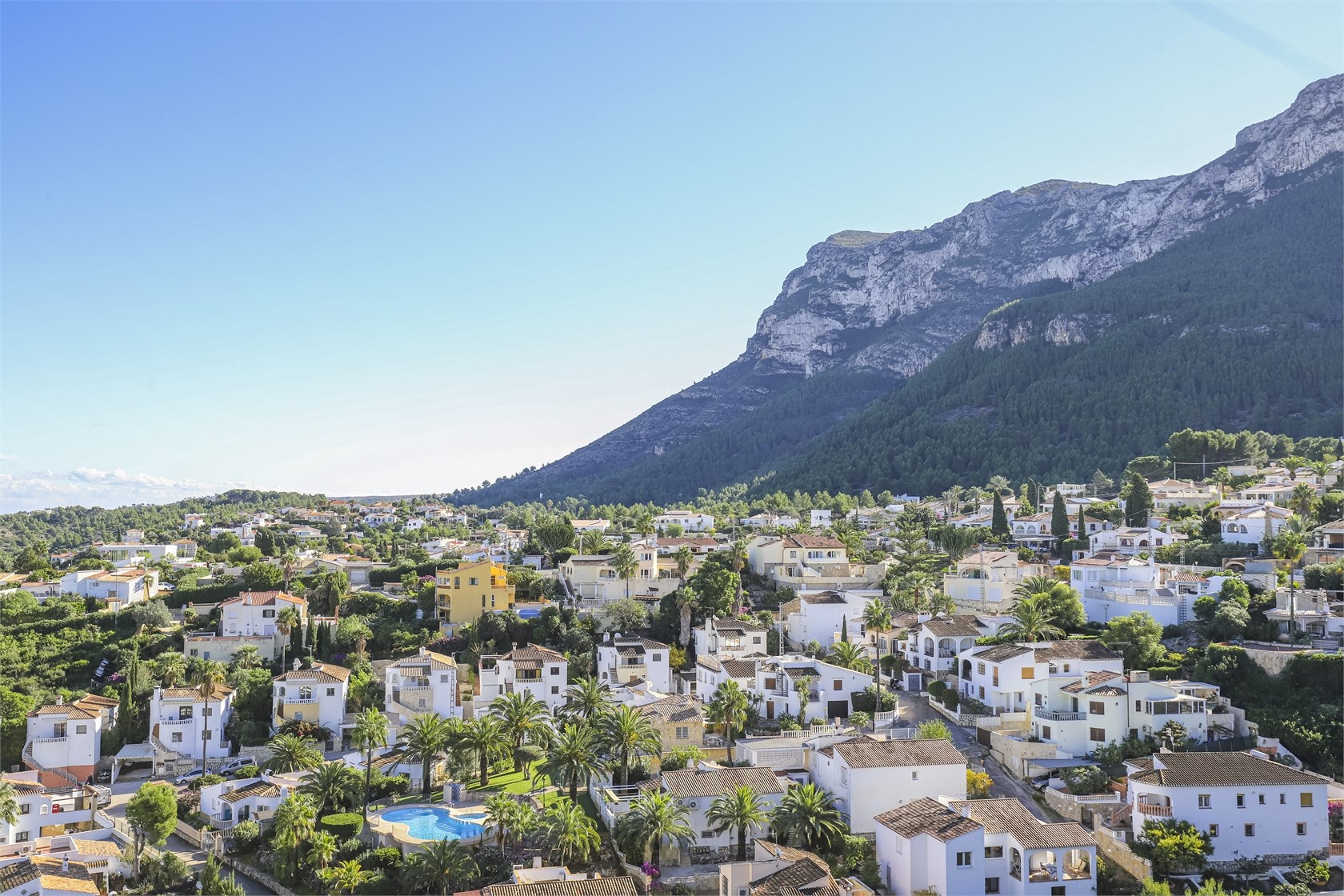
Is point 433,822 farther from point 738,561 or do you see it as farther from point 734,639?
point 738,561

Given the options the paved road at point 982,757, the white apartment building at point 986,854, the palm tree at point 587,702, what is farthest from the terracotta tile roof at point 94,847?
the paved road at point 982,757

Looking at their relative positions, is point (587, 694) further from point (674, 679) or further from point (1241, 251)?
point (1241, 251)

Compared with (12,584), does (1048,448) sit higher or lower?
higher

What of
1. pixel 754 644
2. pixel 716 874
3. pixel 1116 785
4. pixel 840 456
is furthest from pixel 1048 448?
pixel 716 874

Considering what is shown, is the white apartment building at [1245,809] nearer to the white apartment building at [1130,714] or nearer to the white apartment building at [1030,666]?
the white apartment building at [1130,714]

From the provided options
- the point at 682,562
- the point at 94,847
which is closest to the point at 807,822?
the point at 94,847

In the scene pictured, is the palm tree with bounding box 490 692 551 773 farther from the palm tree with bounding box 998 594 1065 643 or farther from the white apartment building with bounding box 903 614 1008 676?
the palm tree with bounding box 998 594 1065 643

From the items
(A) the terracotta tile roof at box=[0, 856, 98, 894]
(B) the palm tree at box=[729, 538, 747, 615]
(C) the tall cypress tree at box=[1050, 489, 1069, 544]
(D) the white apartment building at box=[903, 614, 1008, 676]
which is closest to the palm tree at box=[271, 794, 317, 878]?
(A) the terracotta tile roof at box=[0, 856, 98, 894]
